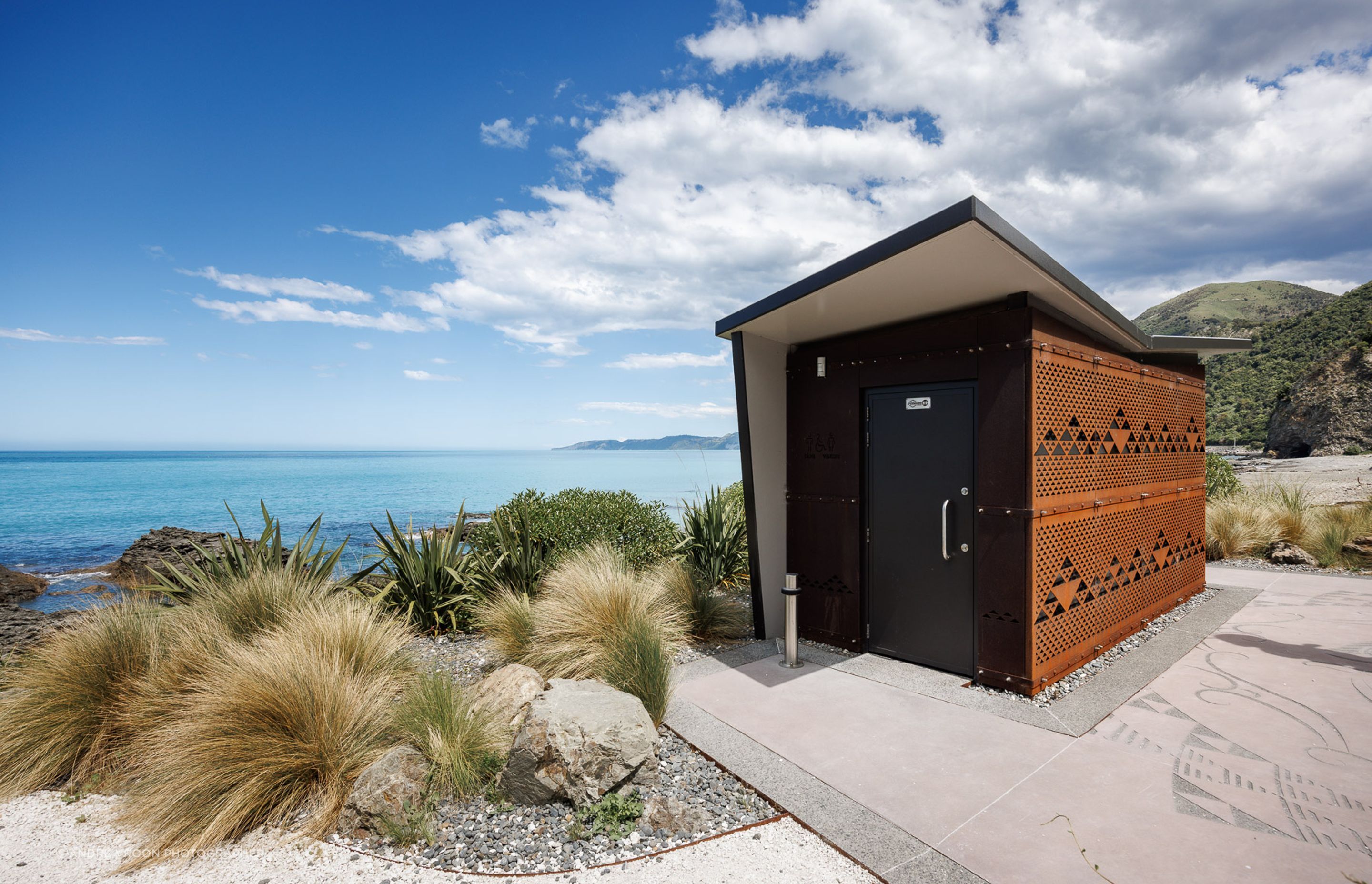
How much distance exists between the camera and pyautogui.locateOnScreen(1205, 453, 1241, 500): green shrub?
11.1 meters

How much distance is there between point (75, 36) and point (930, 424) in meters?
10.8

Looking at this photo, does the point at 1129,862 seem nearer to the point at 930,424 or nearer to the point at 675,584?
the point at 930,424

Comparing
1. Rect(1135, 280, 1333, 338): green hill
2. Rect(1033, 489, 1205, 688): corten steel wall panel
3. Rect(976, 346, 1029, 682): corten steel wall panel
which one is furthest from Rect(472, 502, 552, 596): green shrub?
Rect(1135, 280, 1333, 338): green hill

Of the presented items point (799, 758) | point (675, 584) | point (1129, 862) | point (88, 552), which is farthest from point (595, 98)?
point (88, 552)

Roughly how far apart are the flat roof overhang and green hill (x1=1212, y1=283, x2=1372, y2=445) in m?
33.4

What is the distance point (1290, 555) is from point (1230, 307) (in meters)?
60.3

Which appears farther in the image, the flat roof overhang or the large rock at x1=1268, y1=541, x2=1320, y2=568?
the large rock at x1=1268, y1=541, x2=1320, y2=568

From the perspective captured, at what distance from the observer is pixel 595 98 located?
6.94 m

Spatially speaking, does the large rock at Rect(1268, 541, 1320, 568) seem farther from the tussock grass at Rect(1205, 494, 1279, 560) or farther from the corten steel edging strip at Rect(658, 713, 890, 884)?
the corten steel edging strip at Rect(658, 713, 890, 884)

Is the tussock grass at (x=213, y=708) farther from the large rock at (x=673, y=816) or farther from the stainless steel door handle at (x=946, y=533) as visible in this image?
the stainless steel door handle at (x=946, y=533)

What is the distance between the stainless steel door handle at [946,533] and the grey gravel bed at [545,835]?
2.32 metres

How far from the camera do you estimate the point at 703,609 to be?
5.82 metres

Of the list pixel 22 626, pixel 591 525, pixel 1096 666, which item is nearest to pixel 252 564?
pixel 591 525

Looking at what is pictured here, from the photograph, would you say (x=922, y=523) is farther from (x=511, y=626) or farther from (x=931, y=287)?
(x=511, y=626)
